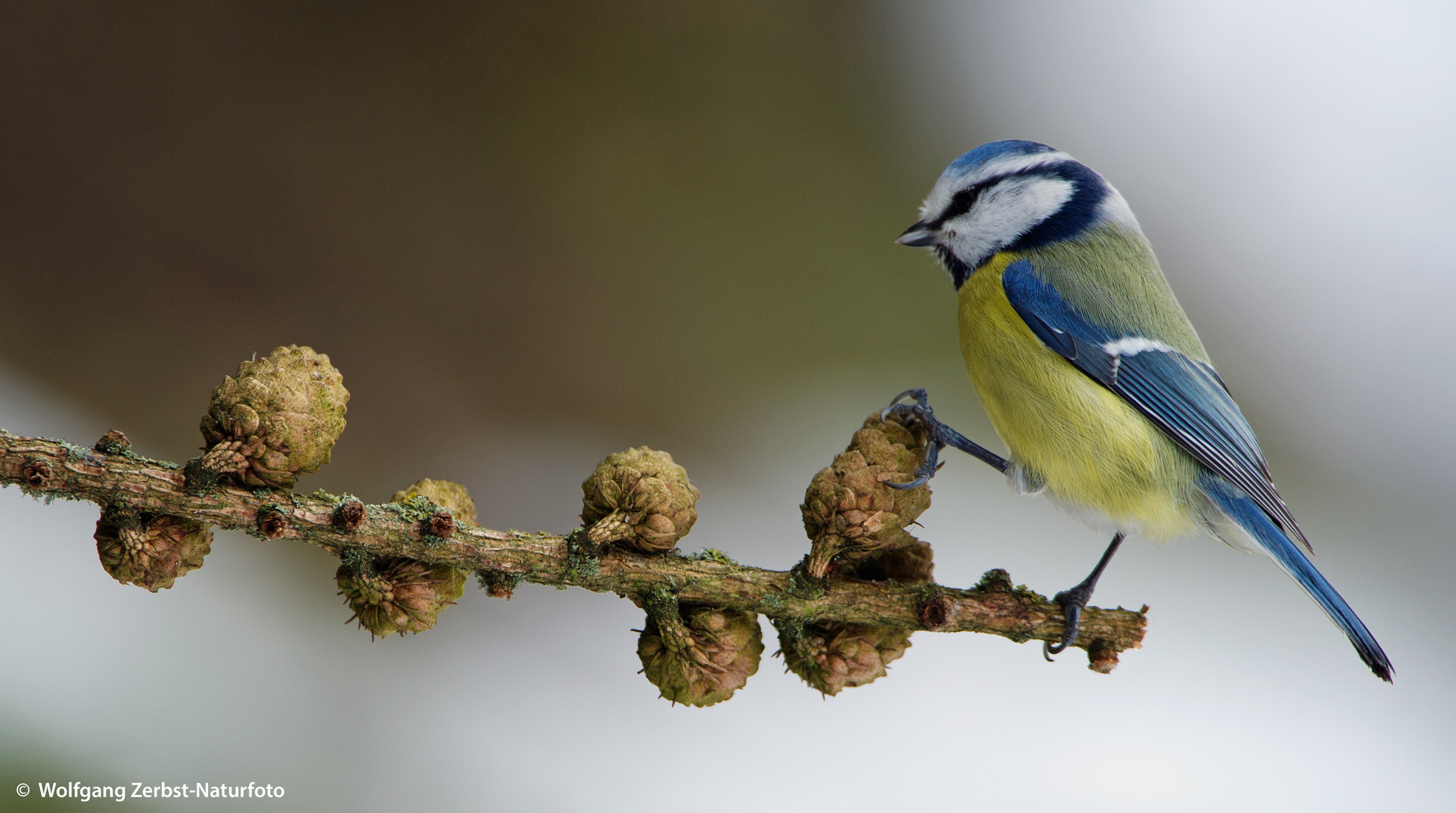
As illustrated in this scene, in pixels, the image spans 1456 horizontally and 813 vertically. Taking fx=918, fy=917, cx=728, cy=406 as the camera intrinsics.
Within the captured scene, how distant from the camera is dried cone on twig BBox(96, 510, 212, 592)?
42 centimetres

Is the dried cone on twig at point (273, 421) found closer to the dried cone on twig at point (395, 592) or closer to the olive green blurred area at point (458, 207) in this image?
the dried cone on twig at point (395, 592)

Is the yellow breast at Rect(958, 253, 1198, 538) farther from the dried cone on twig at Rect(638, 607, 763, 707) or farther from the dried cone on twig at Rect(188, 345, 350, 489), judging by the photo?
the dried cone on twig at Rect(188, 345, 350, 489)

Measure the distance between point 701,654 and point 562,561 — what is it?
9 centimetres

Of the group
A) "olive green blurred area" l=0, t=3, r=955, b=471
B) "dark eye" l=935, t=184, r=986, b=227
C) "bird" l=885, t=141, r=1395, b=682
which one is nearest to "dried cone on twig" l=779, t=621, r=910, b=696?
"bird" l=885, t=141, r=1395, b=682

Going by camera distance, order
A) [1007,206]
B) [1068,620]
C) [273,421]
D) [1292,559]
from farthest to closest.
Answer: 1. [1007,206]
2. [1292,559]
3. [1068,620]
4. [273,421]

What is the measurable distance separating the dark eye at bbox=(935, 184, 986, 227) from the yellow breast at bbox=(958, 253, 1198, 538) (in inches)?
3.7

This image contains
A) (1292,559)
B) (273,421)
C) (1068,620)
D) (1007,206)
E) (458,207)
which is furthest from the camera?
(458,207)

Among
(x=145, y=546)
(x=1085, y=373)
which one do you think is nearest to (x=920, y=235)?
(x=1085, y=373)

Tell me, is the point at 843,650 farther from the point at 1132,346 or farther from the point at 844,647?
the point at 1132,346

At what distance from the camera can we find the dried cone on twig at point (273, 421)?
1.37 ft

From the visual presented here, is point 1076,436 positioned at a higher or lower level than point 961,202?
lower

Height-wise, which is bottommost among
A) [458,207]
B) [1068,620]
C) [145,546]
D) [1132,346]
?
[1068,620]

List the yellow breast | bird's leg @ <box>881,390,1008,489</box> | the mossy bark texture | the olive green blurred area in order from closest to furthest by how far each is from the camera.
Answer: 1. the mossy bark texture
2. bird's leg @ <box>881,390,1008,489</box>
3. the yellow breast
4. the olive green blurred area

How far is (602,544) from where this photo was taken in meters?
0.46
